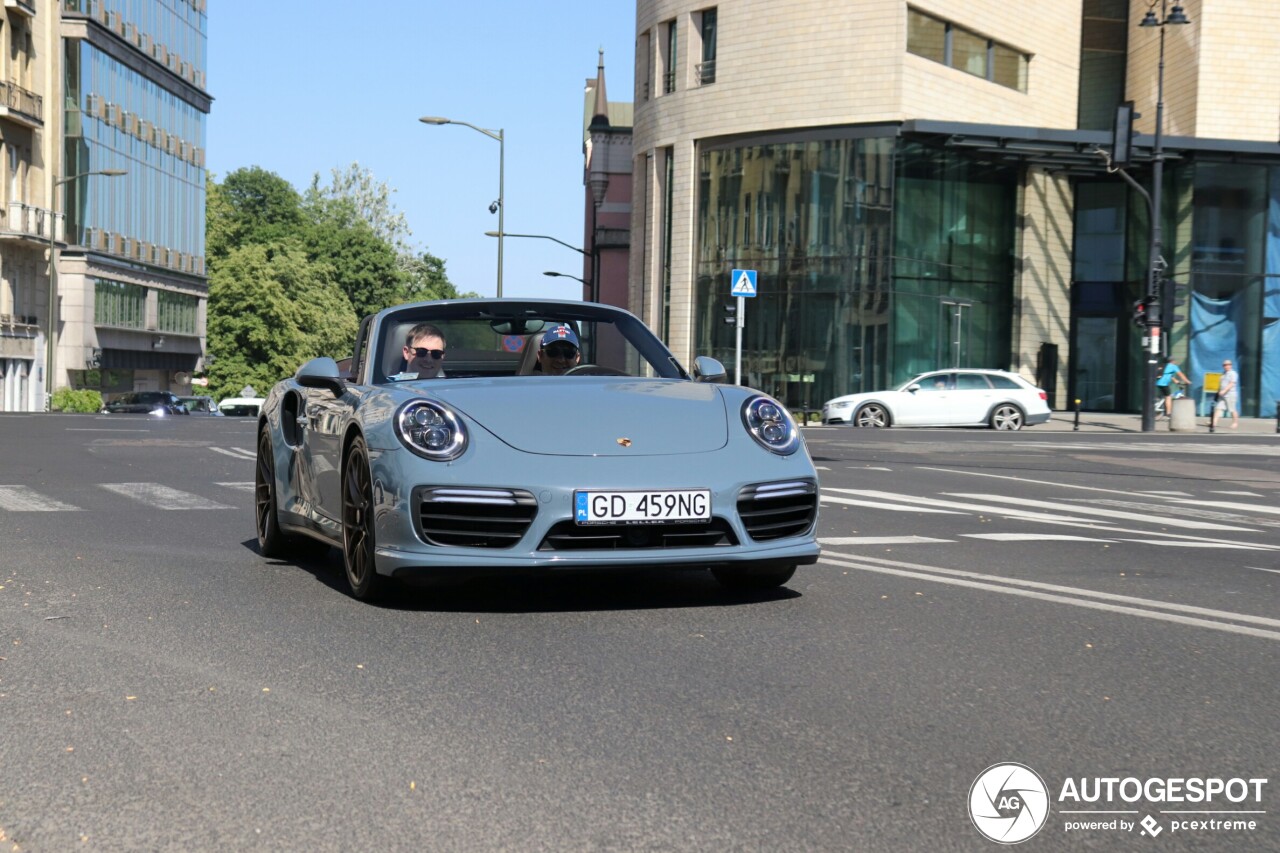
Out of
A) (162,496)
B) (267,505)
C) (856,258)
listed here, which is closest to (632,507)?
(267,505)

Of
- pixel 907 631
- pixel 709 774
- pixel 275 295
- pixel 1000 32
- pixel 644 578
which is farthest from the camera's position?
pixel 275 295

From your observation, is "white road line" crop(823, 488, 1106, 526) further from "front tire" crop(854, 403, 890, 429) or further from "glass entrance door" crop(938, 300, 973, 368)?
"glass entrance door" crop(938, 300, 973, 368)

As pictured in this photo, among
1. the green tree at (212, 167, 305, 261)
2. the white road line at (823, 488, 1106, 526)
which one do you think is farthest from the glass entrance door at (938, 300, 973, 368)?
the green tree at (212, 167, 305, 261)

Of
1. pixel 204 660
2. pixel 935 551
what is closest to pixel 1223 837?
pixel 204 660

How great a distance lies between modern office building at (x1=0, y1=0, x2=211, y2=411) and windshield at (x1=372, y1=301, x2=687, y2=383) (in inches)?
2119

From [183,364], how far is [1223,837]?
75901 mm

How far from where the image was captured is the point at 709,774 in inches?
155

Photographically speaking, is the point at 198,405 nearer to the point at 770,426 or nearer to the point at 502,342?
the point at 502,342

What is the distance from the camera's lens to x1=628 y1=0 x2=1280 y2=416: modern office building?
A: 1759 inches

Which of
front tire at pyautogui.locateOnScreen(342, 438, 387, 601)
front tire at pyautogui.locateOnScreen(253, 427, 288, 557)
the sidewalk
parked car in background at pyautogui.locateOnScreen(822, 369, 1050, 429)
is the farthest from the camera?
parked car in background at pyautogui.locateOnScreen(822, 369, 1050, 429)

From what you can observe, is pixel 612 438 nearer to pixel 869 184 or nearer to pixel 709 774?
pixel 709 774

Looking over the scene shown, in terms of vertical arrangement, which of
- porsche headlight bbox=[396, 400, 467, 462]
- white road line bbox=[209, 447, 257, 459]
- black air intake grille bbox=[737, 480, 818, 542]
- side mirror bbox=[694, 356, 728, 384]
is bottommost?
white road line bbox=[209, 447, 257, 459]

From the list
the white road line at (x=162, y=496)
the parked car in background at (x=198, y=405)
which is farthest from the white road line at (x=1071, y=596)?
the parked car in background at (x=198, y=405)

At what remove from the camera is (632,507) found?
638 centimetres
